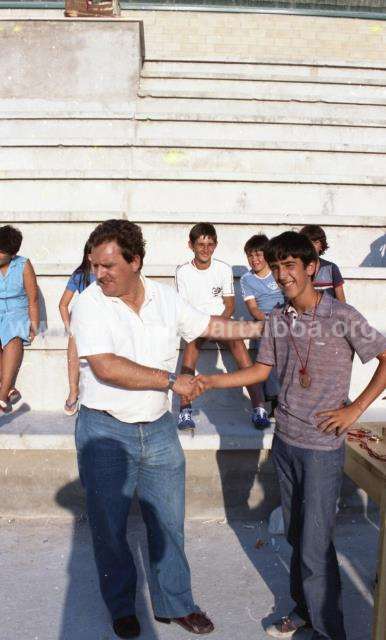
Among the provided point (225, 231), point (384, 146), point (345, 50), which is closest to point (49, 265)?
point (225, 231)

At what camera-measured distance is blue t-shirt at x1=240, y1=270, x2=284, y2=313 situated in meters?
5.23

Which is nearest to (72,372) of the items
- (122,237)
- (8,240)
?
(8,240)

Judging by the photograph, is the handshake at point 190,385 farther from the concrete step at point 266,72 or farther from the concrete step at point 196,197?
the concrete step at point 266,72

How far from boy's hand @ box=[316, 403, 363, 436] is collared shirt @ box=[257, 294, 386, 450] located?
0.04 m

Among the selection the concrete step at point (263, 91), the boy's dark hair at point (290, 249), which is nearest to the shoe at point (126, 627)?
the boy's dark hair at point (290, 249)

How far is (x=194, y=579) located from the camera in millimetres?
3721

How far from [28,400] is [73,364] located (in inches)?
23.9

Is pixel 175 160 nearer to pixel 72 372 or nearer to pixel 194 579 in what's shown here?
pixel 72 372

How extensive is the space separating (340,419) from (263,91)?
26.8 feet

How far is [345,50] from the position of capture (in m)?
12.6

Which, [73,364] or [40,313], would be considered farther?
[40,313]

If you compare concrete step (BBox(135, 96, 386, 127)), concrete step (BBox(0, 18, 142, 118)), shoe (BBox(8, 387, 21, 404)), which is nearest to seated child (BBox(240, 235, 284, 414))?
shoe (BBox(8, 387, 21, 404))

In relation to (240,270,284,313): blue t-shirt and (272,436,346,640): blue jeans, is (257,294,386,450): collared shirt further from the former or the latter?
(240,270,284,313): blue t-shirt

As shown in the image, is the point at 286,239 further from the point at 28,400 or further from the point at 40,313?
the point at 40,313
